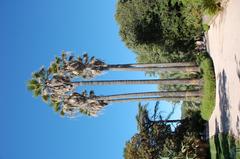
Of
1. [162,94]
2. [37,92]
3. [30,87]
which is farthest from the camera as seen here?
[30,87]

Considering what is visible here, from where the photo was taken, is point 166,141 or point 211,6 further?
point 166,141

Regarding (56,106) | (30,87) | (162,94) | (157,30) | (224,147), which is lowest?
(224,147)

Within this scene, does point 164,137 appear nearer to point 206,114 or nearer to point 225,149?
point 206,114

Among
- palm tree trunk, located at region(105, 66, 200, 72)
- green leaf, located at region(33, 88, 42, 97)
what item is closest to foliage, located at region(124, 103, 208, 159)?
palm tree trunk, located at region(105, 66, 200, 72)

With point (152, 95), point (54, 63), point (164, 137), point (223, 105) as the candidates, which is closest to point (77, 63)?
point (54, 63)

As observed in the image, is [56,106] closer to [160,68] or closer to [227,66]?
[160,68]

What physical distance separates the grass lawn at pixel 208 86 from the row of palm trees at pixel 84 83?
1047 mm

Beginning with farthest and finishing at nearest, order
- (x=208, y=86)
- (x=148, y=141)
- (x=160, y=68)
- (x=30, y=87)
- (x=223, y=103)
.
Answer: (x=148, y=141) < (x=30, y=87) < (x=160, y=68) < (x=208, y=86) < (x=223, y=103)

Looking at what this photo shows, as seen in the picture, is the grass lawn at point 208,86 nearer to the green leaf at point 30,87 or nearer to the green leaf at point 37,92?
the green leaf at point 37,92

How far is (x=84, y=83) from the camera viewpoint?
2817cm

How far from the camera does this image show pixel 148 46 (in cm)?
3722

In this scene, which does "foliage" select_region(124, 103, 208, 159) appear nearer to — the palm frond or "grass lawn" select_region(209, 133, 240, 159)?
"grass lawn" select_region(209, 133, 240, 159)

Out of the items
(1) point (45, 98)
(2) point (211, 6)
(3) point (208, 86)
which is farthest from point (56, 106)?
(2) point (211, 6)

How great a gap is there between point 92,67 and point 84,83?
123 cm
